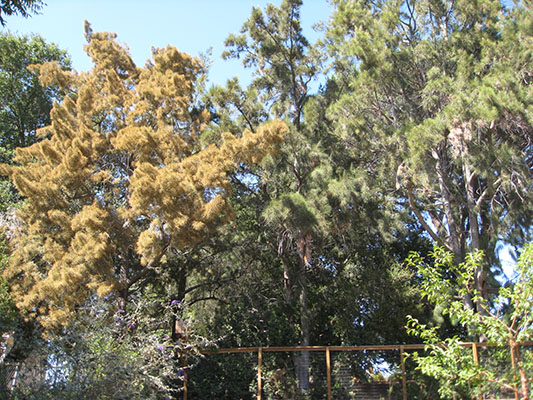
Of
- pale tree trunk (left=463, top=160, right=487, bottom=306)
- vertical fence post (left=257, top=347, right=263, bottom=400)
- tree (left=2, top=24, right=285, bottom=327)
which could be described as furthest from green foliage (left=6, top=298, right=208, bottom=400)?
pale tree trunk (left=463, top=160, right=487, bottom=306)

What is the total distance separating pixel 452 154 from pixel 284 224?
3.90 meters

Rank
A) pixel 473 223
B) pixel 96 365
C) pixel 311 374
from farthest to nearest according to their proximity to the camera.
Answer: pixel 473 223 < pixel 311 374 < pixel 96 365

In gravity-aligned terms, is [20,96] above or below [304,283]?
above

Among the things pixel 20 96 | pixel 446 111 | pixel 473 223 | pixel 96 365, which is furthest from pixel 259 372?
pixel 20 96

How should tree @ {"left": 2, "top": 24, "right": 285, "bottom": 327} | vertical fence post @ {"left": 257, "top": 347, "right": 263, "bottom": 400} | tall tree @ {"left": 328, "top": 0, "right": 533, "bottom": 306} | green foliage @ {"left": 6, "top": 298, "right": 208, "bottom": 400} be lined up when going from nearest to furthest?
1. green foliage @ {"left": 6, "top": 298, "right": 208, "bottom": 400}
2. tree @ {"left": 2, "top": 24, "right": 285, "bottom": 327}
3. vertical fence post @ {"left": 257, "top": 347, "right": 263, "bottom": 400}
4. tall tree @ {"left": 328, "top": 0, "right": 533, "bottom": 306}

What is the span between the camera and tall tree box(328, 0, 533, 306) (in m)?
9.17

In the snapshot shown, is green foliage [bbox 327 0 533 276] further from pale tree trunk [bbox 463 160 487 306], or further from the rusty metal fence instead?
the rusty metal fence

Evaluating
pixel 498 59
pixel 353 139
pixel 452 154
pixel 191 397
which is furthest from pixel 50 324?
pixel 498 59

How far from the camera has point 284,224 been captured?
9742mm

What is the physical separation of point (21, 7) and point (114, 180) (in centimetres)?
419

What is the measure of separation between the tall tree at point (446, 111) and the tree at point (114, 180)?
2815mm

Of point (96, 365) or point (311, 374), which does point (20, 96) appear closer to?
point (96, 365)

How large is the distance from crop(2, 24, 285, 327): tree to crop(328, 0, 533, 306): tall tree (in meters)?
2.82

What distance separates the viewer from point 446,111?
359 inches
